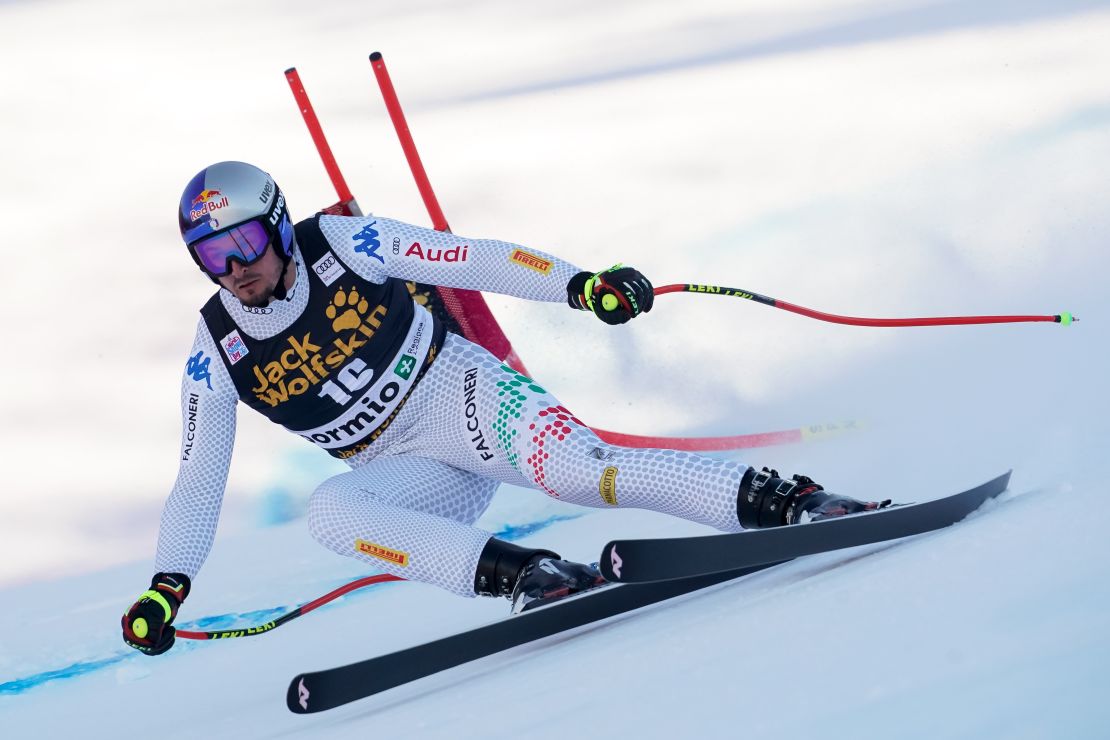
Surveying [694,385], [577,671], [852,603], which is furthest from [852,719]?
[694,385]

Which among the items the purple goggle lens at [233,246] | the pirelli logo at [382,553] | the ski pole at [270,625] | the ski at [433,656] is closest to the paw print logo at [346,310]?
the purple goggle lens at [233,246]

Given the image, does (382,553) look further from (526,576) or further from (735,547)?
(735,547)

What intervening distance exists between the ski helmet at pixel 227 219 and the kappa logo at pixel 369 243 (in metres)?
0.22

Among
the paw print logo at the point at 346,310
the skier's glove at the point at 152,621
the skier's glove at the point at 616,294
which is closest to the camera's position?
the skier's glove at the point at 616,294

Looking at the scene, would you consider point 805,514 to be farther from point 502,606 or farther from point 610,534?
point 610,534

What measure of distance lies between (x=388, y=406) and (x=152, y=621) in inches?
34.5

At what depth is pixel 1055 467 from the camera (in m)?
3.57

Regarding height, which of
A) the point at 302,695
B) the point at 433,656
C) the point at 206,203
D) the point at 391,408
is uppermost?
the point at 206,203

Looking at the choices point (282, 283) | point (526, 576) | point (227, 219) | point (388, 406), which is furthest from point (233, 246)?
point (526, 576)

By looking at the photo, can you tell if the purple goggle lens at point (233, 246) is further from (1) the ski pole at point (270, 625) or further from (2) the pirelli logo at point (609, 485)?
(2) the pirelli logo at point (609, 485)

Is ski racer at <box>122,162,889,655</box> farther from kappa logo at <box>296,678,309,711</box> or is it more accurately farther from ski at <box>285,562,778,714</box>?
kappa logo at <box>296,678,309,711</box>

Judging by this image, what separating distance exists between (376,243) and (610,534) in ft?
5.51

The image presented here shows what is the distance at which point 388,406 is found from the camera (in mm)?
3729

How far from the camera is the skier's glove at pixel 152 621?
3314 millimetres
